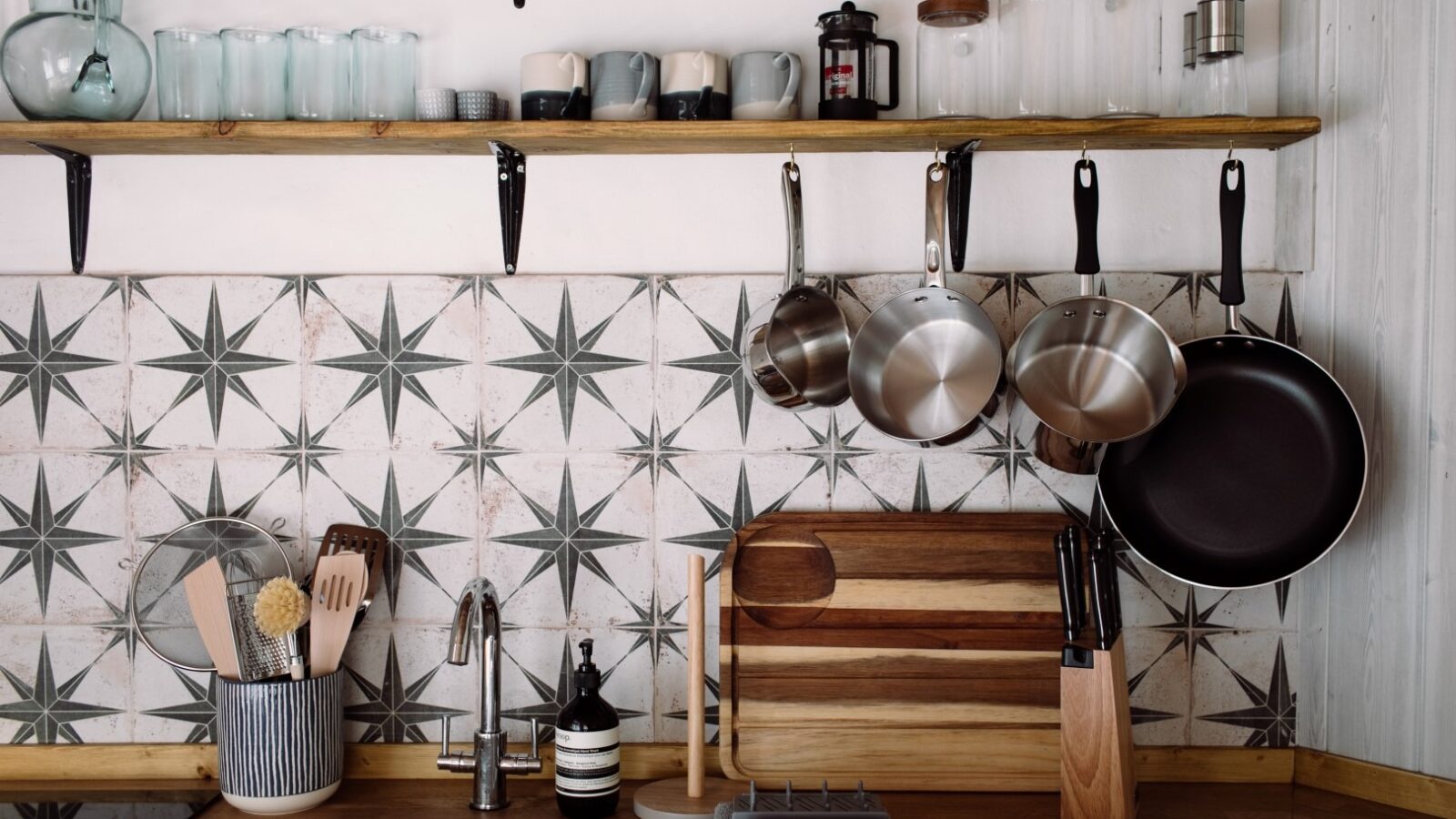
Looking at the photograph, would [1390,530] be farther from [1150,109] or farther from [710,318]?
[710,318]

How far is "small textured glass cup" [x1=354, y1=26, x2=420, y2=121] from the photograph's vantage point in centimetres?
158

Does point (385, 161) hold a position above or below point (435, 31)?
below

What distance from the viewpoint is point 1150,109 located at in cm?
→ 162

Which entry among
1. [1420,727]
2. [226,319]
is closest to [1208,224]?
[1420,727]

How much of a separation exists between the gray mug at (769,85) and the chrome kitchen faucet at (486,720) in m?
0.75

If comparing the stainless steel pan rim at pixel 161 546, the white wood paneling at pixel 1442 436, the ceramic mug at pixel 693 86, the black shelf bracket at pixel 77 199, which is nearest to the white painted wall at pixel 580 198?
the black shelf bracket at pixel 77 199

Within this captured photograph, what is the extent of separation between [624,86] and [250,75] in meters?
0.51

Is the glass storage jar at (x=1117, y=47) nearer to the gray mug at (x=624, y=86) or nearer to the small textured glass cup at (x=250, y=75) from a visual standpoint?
the gray mug at (x=624, y=86)

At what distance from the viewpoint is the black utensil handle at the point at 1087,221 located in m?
1.54

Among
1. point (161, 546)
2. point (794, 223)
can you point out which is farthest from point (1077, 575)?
point (161, 546)

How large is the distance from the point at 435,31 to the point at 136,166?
478 millimetres

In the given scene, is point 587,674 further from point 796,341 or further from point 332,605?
point 796,341

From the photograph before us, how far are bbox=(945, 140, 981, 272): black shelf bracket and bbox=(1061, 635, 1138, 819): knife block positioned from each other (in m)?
0.57

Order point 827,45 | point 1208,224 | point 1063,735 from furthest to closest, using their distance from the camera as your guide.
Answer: point 1208,224 < point 827,45 < point 1063,735
